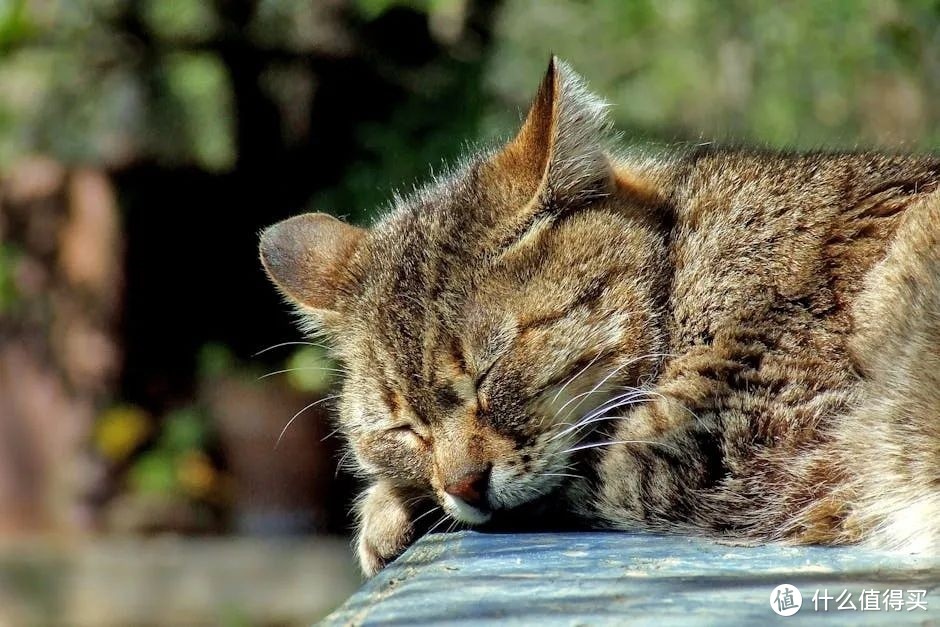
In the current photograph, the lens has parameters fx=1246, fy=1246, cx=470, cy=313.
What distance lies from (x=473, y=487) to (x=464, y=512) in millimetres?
84

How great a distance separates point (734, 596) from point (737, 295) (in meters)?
1.22

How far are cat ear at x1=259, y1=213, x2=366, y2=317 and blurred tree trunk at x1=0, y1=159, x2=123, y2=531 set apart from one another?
437 centimetres

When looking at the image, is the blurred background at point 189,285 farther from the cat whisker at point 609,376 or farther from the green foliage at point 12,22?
the cat whisker at point 609,376

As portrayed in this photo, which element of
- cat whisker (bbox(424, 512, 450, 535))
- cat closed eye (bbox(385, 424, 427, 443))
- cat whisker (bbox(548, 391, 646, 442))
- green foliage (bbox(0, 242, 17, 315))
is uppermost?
green foliage (bbox(0, 242, 17, 315))

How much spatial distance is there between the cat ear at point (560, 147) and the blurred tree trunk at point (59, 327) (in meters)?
5.11

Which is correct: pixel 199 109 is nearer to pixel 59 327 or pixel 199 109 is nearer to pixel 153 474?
pixel 59 327

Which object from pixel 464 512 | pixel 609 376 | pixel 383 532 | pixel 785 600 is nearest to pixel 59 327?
pixel 383 532

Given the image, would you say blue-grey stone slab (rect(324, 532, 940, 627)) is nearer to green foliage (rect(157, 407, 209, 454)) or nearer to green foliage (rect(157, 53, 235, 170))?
green foliage (rect(157, 407, 209, 454))

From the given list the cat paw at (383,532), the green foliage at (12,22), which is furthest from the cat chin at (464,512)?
the green foliage at (12,22)

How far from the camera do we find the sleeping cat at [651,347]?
9.82 ft

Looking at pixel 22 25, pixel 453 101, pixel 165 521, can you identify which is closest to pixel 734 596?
pixel 453 101

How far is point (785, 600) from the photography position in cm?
217

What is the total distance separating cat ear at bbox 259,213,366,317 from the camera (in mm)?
3924

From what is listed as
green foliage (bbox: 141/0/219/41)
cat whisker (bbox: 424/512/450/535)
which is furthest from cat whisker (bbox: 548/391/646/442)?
green foliage (bbox: 141/0/219/41)
